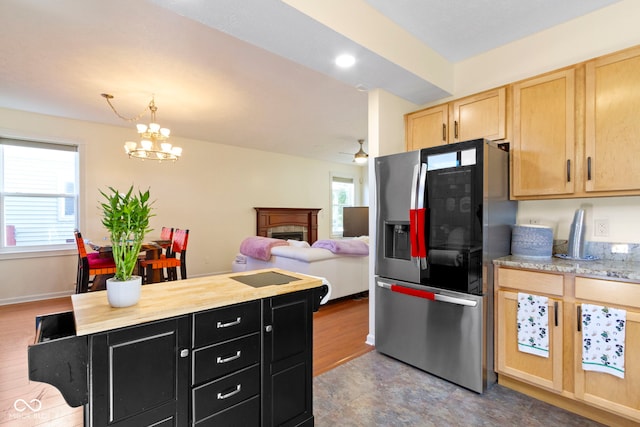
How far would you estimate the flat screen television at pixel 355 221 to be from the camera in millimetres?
7809

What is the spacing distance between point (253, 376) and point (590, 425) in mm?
2034

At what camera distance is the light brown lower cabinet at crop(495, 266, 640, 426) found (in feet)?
5.48

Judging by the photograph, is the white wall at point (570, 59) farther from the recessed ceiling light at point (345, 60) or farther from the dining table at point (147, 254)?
the dining table at point (147, 254)

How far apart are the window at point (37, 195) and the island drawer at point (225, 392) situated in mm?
4672

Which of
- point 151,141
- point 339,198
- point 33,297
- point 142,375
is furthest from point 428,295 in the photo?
point 339,198

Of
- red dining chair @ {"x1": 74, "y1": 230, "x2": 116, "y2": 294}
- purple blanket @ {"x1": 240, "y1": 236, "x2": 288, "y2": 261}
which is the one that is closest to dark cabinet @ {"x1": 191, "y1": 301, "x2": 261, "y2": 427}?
red dining chair @ {"x1": 74, "y1": 230, "x2": 116, "y2": 294}

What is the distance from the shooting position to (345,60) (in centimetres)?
234

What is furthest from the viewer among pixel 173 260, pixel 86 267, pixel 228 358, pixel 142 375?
pixel 173 260

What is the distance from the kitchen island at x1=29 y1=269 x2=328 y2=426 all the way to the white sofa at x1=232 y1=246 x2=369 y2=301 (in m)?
2.18

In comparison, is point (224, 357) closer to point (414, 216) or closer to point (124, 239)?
point (124, 239)

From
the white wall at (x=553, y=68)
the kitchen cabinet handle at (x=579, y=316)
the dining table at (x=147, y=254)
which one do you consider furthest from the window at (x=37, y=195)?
the kitchen cabinet handle at (x=579, y=316)

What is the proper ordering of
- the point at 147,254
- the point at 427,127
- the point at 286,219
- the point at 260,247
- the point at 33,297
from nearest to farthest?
1. the point at 427,127
2. the point at 147,254
3. the point at 33,297
4. the point at 260,247
5. the point at 286,219

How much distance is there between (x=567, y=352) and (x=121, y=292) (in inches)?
96.7

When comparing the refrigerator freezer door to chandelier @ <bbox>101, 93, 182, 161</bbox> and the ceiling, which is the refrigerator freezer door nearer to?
the ceiling
